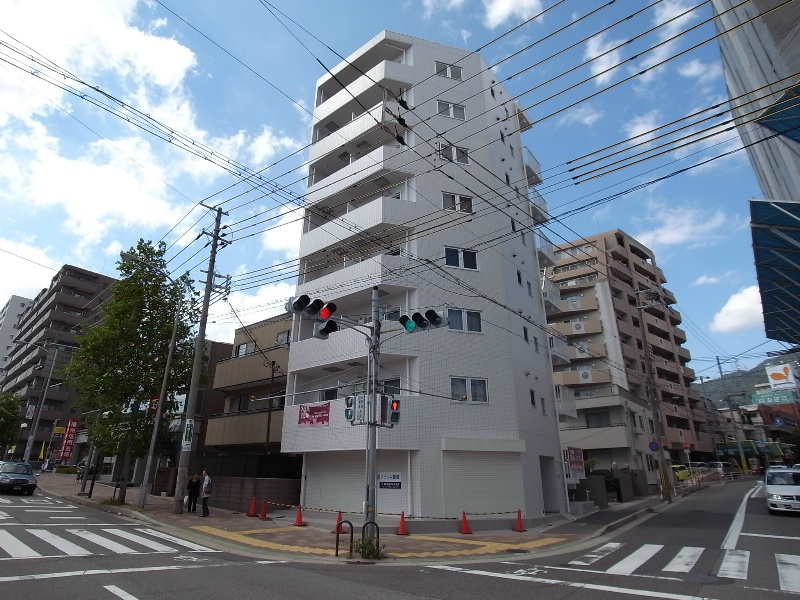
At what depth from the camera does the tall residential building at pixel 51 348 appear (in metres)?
59.7

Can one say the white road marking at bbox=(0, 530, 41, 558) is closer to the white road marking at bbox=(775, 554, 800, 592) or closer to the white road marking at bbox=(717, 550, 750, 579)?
the white road marking at bbox=(717, 550, 750, 579)

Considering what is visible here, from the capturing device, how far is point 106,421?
804 inches

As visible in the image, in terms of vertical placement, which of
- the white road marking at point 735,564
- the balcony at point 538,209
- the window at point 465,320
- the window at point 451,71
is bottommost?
the white road marking at point 735,564

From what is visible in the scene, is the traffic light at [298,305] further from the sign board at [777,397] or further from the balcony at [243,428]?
the sign board at [777,397]

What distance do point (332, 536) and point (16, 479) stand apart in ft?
66.4

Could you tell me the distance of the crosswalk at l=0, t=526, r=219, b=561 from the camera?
977 cm

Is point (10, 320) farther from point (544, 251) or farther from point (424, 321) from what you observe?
point (424, 321)

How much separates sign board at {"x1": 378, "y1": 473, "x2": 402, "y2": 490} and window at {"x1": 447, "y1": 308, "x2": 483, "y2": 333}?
22.3ft

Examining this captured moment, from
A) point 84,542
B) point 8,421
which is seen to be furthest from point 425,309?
point 8,421

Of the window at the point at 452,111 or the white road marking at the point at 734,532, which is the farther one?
the window at the point at 452,111

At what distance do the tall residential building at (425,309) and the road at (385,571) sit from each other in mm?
5999

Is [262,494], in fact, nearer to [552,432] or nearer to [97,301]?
[552,432]

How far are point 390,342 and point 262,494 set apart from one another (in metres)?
8.82

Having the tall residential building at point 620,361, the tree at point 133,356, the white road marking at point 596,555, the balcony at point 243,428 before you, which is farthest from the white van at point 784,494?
the tree at point 133,356
